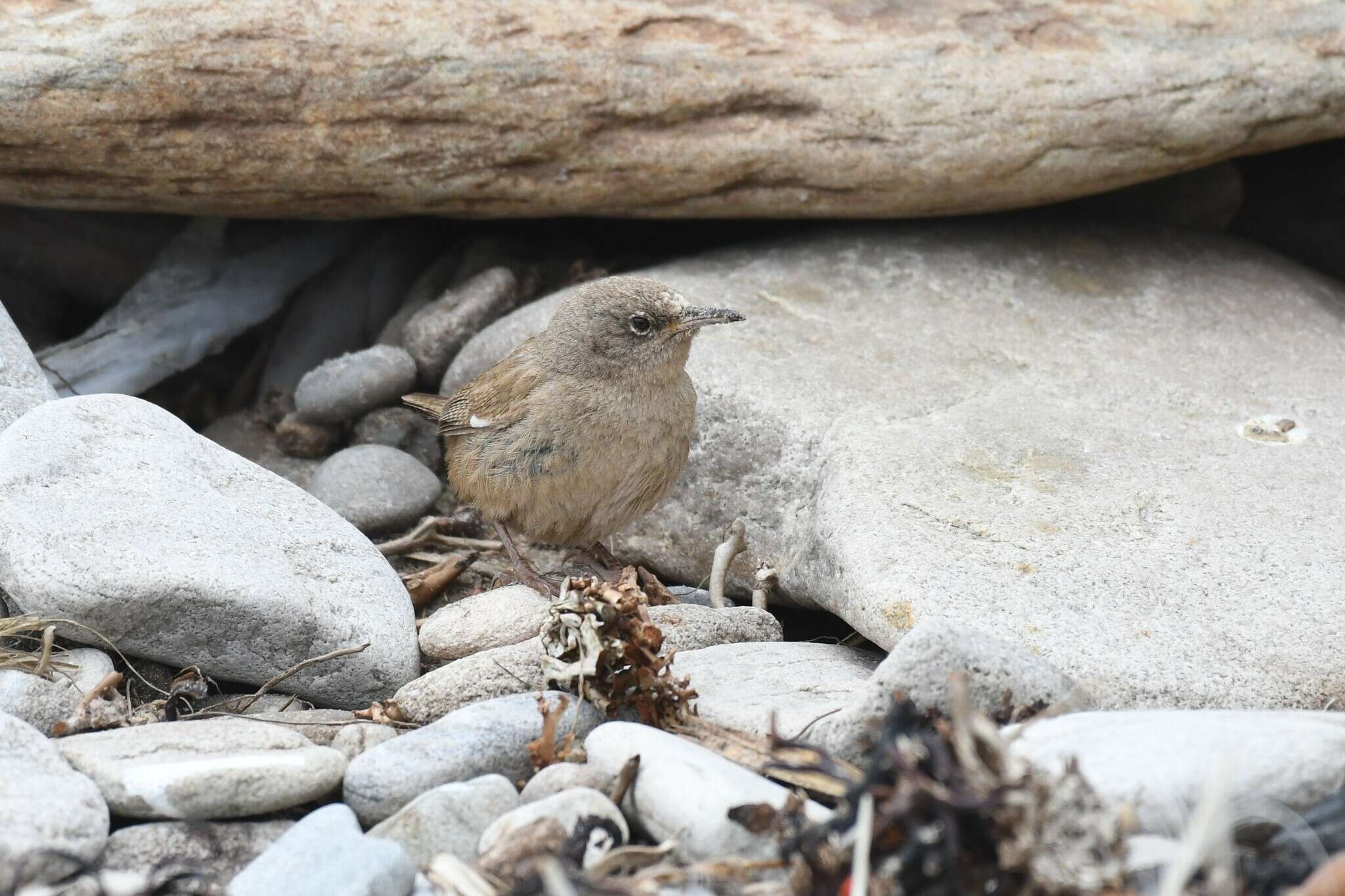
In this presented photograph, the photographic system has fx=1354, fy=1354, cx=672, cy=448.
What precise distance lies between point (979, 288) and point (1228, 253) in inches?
59.8

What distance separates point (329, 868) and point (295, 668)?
1326mm

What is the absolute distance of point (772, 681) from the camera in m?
4.30

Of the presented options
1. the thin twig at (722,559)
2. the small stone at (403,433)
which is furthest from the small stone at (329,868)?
the small stone at (403,433)

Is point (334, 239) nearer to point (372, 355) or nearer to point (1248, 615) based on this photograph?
point (372, 355)

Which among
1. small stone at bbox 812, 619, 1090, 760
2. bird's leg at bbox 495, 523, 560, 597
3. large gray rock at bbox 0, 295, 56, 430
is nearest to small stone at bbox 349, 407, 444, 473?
bird's leg at bbox 495, 523, 560, 597

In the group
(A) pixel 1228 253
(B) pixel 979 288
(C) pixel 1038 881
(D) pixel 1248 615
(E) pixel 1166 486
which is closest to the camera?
(C) pixel 1038 881

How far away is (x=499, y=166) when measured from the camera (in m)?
6.10

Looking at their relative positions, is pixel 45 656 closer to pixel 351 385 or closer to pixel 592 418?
pixel 592 418

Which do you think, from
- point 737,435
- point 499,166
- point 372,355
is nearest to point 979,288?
point 737,435

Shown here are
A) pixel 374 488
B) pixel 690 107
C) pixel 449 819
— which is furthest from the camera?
pixel 374 488

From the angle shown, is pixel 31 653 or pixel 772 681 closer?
pixel 31 653

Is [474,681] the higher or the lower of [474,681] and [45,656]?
the lower

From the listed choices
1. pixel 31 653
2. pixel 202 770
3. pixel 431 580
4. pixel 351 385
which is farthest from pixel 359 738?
pixel 351 385

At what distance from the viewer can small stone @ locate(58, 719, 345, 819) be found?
Result: 3.44 m
